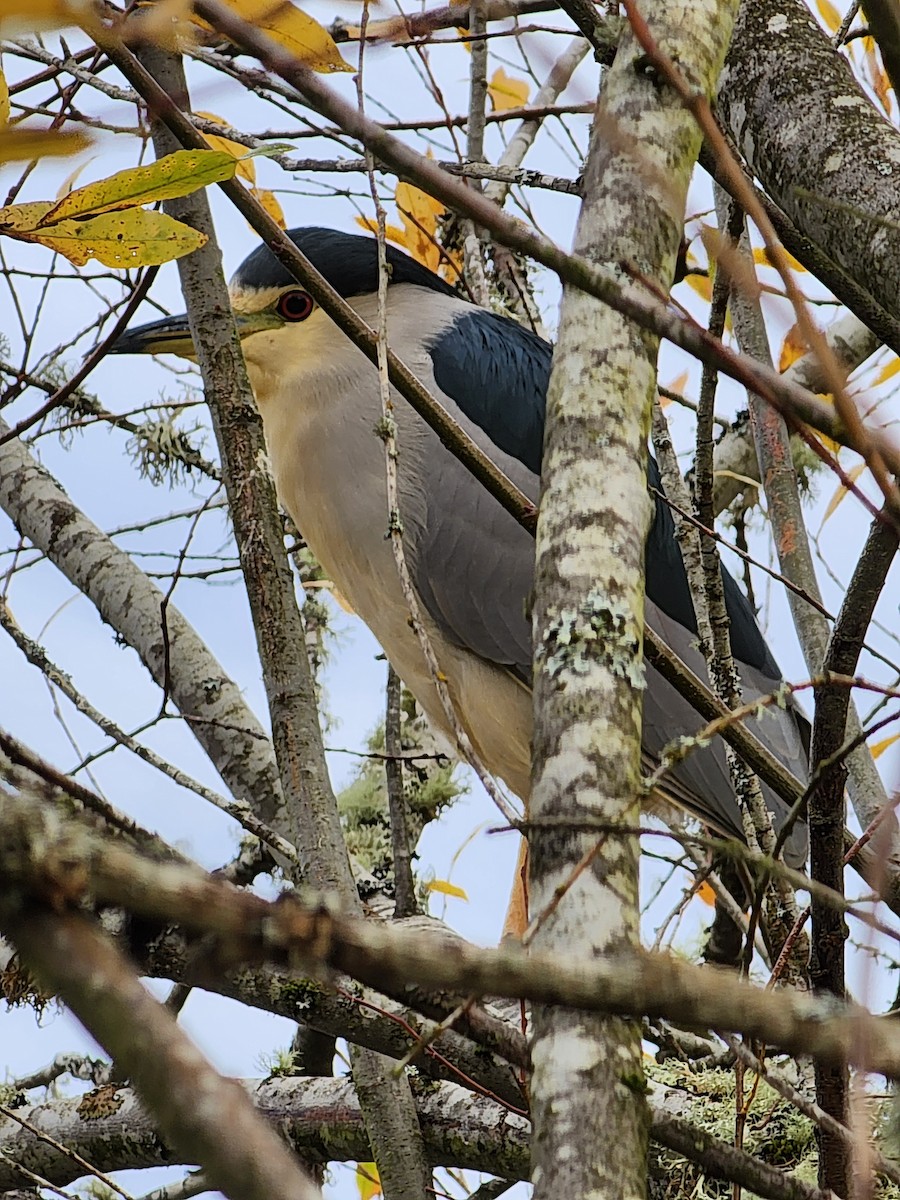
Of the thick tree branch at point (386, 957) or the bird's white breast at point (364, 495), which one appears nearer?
the thick tree branch at point (386, 957)

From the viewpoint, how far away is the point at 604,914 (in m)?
0.67

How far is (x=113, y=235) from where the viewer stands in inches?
37.7

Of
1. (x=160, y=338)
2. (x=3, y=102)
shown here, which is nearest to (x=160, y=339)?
(x=160, y=338)

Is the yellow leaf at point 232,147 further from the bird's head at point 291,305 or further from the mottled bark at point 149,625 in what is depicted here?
the mottled bark at point 149,625

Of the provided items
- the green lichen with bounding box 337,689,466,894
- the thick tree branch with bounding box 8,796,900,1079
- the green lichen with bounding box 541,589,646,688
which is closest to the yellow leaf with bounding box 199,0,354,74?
the green lichen with bounding box 541,589,646,688

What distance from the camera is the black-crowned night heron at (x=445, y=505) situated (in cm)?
250

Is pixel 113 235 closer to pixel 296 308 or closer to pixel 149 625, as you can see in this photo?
pixel 149 625

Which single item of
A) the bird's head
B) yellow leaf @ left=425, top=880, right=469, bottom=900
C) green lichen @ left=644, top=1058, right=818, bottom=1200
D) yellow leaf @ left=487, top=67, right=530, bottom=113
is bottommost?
green lichen @ left=644, top=1058, right=818, bottom=1200

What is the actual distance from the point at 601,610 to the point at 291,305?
207 centimetres

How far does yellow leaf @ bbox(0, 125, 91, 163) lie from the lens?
58 cm

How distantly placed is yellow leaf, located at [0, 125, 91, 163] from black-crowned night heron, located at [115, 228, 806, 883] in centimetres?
186

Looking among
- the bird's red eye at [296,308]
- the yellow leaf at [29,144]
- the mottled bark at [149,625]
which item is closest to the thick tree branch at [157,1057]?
the yellow leaf at [29,144]

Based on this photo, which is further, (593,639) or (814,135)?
(814,135)

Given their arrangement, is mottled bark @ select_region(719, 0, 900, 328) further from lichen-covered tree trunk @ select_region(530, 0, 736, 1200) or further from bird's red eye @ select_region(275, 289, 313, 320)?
bird's red eye @ select_region(275, 289, 313, 320)
